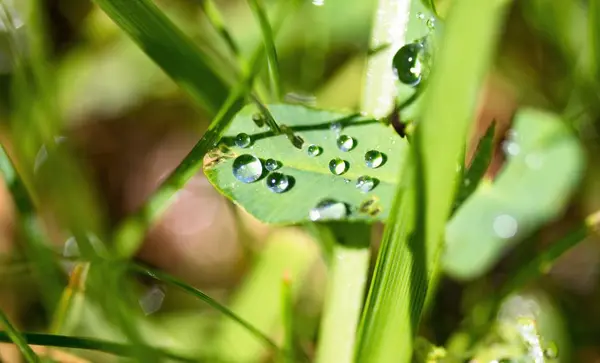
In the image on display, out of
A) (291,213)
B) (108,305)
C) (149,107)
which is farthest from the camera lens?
(149,107)

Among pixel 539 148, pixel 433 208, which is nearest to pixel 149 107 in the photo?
pixel 539 148

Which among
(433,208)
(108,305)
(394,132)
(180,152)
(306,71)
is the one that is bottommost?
(108,305)

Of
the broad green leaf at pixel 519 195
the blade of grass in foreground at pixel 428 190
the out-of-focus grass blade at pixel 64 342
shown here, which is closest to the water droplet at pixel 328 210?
the blade of grass in foreground at pixel 428 190

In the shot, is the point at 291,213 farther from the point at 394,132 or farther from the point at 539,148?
the point at 539,148

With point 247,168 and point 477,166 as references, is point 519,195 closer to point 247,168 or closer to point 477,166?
point 477,166

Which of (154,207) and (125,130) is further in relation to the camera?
(125,130)

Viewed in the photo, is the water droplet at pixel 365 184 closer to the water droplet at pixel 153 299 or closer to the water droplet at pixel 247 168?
the water droplet at pixel 247 168

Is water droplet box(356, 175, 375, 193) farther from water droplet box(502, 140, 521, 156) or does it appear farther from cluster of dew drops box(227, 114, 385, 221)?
water droplet box(502, 140, 521, 156)

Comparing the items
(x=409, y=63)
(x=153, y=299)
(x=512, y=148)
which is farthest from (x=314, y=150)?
(x=153, y=299)
